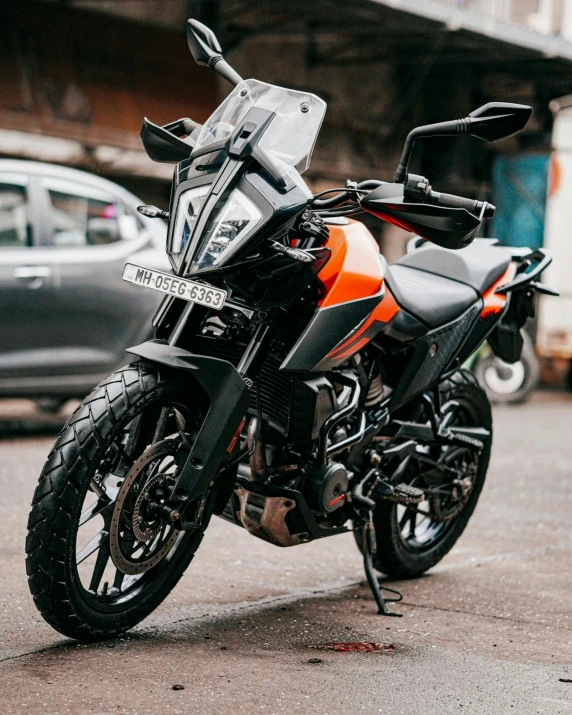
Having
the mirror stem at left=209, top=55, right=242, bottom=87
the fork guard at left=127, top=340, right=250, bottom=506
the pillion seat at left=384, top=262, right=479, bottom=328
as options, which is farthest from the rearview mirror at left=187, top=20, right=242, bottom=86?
the fork guard at left=127, top=340, right=250, bottom=506

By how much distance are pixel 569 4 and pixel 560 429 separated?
7831mm

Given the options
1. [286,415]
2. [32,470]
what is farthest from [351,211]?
[32,470]

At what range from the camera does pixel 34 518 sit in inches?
137

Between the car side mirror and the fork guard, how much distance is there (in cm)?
82

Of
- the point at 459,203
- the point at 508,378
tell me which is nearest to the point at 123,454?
the point at 459,203

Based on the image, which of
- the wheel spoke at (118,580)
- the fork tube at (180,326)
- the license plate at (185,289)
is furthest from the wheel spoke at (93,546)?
the license plate at (185,289)

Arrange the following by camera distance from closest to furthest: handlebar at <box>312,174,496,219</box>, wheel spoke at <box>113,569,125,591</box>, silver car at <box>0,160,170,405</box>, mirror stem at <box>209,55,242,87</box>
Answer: handlebar at <box>312,174,496,219</box>
wheel spoke at <box>113,569,125,591</box>
mirror stem at <box>209,55,242,87</box>
silver car at <box>0,160,170,405</box>

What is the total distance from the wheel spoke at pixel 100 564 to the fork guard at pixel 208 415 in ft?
0.77

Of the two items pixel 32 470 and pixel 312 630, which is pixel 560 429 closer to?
pixel 32 470

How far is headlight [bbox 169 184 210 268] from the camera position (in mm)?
3621

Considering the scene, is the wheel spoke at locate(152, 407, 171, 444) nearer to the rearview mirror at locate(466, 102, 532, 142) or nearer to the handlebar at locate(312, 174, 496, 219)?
the handlebar at locate(312, 174, 496, 219)

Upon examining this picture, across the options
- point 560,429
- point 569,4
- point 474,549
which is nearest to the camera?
point 474,549

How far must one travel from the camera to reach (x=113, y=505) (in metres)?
3.56

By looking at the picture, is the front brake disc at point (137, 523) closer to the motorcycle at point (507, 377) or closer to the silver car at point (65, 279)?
the silver car at point (65, 279)
